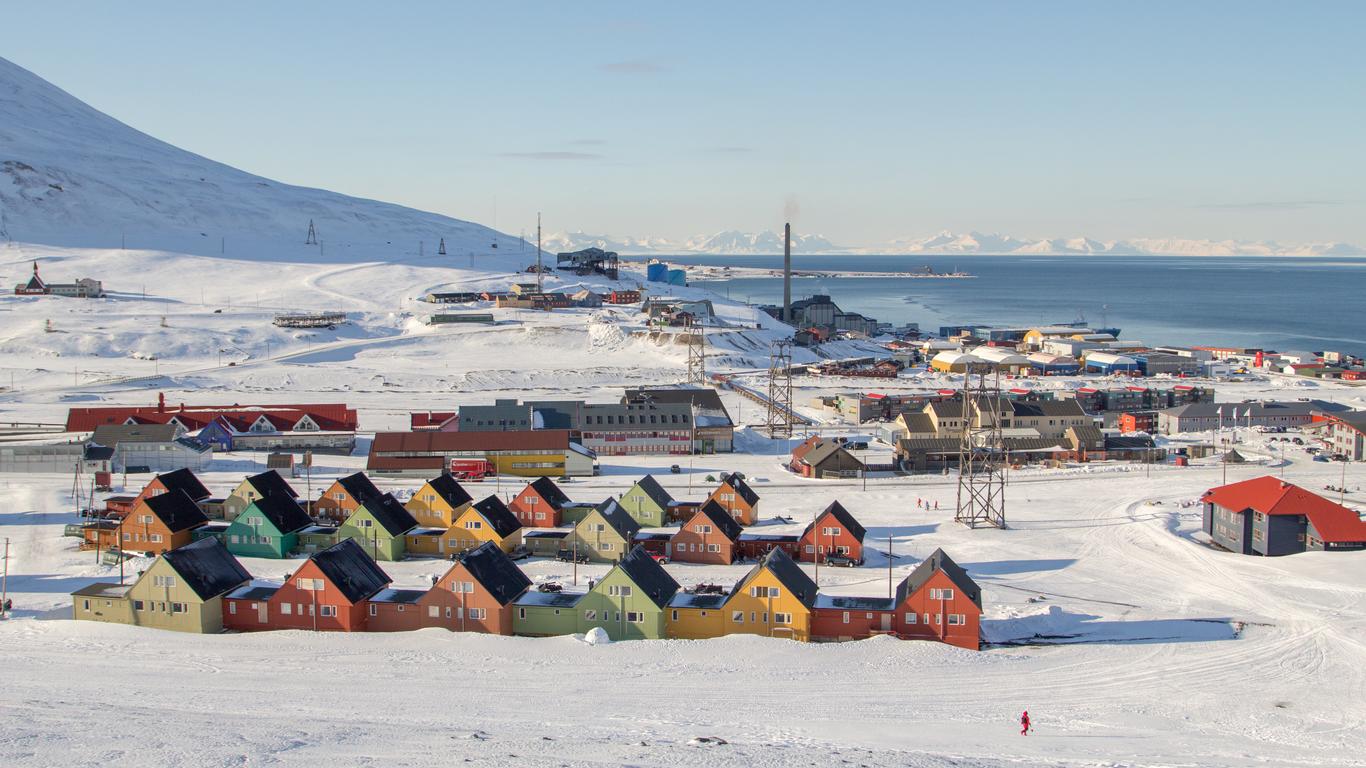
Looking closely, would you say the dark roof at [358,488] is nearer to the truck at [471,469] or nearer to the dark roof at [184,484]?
the dark roof at [184,484]

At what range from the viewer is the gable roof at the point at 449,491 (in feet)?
88.1

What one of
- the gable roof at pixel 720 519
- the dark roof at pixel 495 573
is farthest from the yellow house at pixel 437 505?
the dark roof at pixel 495 573

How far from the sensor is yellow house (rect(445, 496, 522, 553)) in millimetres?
25000

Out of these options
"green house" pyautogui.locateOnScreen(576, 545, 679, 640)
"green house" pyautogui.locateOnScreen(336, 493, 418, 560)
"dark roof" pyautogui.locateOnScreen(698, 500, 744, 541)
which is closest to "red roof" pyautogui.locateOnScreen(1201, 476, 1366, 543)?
"dark roof" pyautogui.locateOnScreen(698, 500, 744, 541)

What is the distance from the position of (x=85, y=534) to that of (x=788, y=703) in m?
17.5

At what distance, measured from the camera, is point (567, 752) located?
13.9 metres

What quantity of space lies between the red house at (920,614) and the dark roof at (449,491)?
34.9 feet

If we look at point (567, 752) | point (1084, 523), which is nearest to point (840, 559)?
point (1084, 523)

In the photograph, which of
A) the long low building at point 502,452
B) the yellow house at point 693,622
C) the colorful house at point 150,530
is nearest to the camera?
the yellow house at point 693,622

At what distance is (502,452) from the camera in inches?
1375

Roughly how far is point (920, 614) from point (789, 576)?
2354mm

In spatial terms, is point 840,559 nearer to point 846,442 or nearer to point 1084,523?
point 1084,523

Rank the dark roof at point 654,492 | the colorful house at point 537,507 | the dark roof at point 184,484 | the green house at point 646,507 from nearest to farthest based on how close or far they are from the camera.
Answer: the dark roof at point 184,484
the colorful house at point 537,507
the green house at point 646,507
the dark roof at point 654,492

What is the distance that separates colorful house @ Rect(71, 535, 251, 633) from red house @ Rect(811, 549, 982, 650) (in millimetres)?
10622
